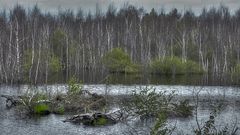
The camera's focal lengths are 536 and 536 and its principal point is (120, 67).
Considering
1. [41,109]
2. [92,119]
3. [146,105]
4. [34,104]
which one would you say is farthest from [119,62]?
[92,119]

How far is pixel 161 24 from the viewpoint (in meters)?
115

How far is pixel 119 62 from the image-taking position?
3445 inches

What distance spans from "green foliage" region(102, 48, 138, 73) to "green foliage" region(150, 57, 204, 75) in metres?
3.66

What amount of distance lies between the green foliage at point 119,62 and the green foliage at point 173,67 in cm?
366

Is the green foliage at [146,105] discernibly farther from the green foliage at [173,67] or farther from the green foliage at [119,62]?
the green foliage at [119,62]

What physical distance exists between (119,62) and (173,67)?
29.9 ft

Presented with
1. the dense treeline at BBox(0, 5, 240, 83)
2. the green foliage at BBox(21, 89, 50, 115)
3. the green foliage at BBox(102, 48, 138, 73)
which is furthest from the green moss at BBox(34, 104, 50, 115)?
the green foliage at BBox(102, 48, 138, 73)

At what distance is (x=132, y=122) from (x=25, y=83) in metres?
29.6

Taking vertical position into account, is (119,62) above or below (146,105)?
above

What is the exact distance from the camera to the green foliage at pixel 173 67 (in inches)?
3324

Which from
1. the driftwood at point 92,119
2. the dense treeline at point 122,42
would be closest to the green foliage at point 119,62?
the dense treeline at point 122,42

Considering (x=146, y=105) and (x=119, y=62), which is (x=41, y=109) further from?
(x=119, y=62)

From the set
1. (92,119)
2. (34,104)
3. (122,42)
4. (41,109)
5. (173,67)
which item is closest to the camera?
(92,119)

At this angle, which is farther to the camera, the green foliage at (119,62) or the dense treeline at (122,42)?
the green foliage at (119,62)
